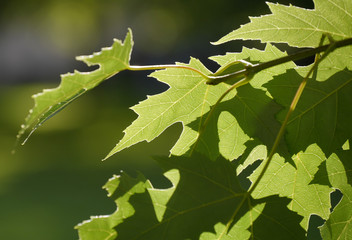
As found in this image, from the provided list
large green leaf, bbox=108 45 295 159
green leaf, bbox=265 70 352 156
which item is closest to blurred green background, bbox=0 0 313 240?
large green leaf, bbox=108 45 295 159

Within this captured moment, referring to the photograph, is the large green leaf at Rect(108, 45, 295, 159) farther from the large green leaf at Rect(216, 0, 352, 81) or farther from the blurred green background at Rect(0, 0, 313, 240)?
the blurred green background at Rect(0, 0, 313, 240)

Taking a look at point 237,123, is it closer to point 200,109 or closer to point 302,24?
point 200,109

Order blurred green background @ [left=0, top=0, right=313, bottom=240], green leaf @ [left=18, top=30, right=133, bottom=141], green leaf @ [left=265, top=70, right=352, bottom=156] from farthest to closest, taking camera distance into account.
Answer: blurred green background @ [left=0, top=0, right=313, bottom=240], green leaf @ [left=265, top=70, right=352, bottom=156], green leaf @ [left=18, top=30, right=133, bottom=141]

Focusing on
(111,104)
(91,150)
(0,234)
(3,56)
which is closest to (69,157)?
(91,150)

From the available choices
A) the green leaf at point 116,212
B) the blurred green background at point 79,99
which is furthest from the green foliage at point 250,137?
the blurred green background at point 79,99

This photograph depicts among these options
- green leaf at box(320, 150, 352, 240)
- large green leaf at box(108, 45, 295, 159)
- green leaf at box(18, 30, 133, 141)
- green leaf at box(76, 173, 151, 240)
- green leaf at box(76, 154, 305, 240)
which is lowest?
green leaf at box(320, 150, 352, 240)

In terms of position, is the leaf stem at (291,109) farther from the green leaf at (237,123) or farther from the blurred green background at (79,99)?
the blurred green background at (79,99)
